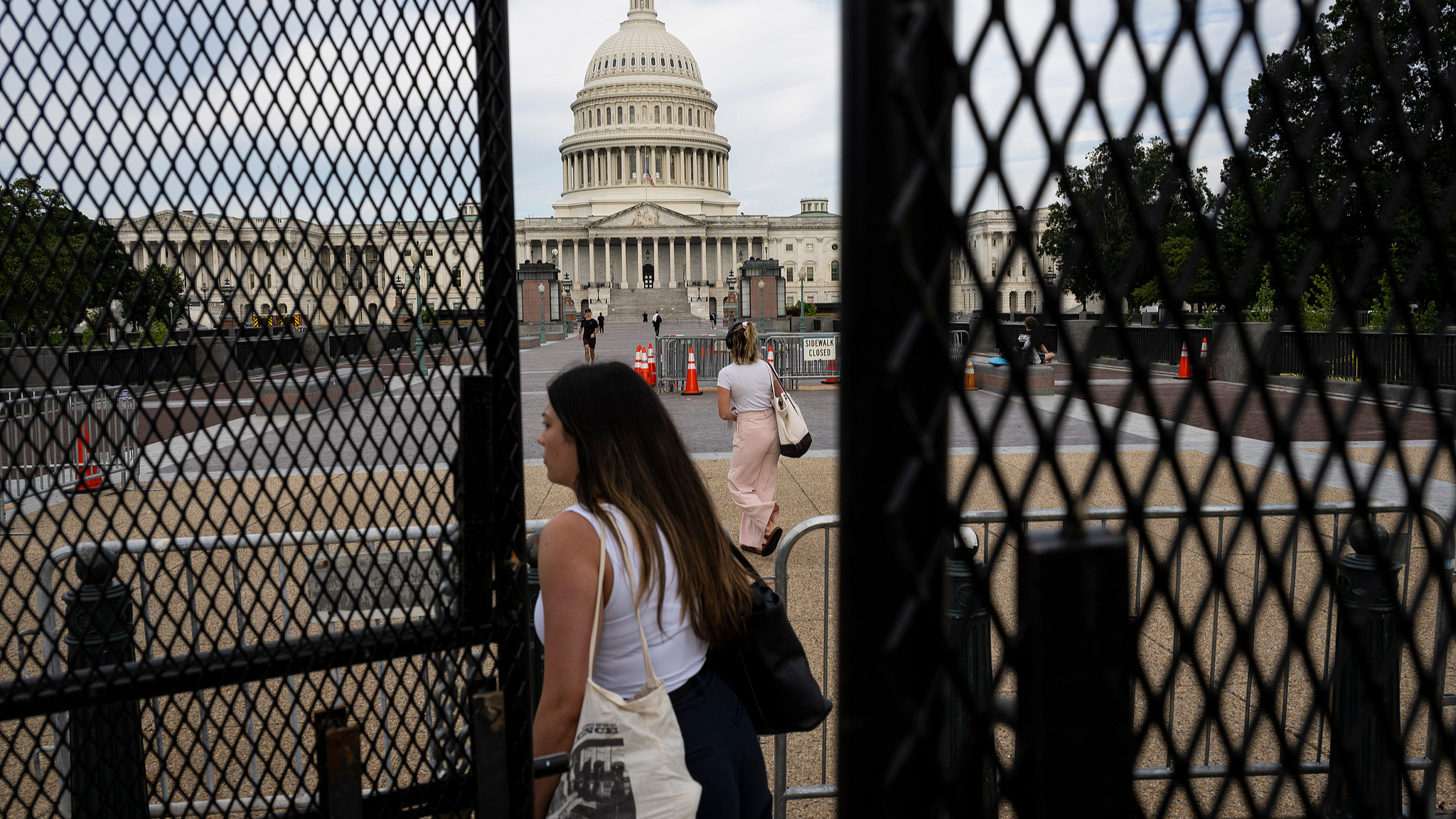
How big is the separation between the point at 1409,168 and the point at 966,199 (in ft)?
2.18

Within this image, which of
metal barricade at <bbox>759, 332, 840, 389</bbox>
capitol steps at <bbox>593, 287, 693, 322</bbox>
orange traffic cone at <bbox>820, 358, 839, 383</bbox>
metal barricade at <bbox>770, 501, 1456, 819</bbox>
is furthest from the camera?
capitol steps at <bbox>593, 287, 693, 322</bbox>

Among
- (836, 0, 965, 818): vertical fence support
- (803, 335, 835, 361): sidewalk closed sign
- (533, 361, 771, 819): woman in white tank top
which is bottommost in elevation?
(533, 361, 771, 819): woman in white tank top

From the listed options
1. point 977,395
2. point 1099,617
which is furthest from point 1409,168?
point 977,395

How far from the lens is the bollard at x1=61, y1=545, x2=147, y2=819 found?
2.11 meters

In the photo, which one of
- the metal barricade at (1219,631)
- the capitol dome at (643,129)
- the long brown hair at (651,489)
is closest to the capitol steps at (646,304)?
the capitol dome at (643,129)

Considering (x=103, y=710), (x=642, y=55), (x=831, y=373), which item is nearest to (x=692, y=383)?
(x=831, y=373)

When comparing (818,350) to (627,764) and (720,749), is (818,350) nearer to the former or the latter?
(720,749)

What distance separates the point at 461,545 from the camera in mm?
2119

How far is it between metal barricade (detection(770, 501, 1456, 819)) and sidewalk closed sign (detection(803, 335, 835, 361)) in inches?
555

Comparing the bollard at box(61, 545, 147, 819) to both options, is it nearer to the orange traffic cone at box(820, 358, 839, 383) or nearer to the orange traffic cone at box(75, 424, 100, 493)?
the orange traffic cone at box(75, 424, 100, 493)

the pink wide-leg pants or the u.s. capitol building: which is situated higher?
the u.s. capitol building

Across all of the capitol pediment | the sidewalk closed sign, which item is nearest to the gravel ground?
the sidewalk closed sign

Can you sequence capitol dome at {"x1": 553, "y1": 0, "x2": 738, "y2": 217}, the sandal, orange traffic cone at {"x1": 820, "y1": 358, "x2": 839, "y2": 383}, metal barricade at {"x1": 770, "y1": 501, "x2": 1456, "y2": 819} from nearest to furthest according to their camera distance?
metal barricade at {"x1": 770, "y1": 501, "x2": 1456, "y2": 819}, the sandal, orange traffic cone at {"x1": 820, "y1": 358, "x2": 839, "y2": 383}, capitol dome at {"x1": 553, "y1": 0, "x2": 738, "y2": 217}

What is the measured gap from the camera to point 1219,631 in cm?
537
